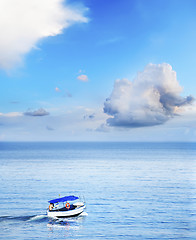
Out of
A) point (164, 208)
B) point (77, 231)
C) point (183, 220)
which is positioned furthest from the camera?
point (164, 208)

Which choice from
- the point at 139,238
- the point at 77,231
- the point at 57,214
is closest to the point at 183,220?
the point at 139,238

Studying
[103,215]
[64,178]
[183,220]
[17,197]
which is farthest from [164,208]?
[64,178]

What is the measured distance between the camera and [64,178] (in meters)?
100

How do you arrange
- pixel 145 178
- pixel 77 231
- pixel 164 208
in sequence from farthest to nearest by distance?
1. pixel 145 178
2. pixel 164 208
3. pixel 77 231

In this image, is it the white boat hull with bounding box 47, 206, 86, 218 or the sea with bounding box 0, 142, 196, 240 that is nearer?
the sea with bounding box 0, 142, 196, 240

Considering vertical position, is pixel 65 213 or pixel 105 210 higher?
pixel 65 213

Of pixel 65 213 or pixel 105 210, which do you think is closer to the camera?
pixel 65 213

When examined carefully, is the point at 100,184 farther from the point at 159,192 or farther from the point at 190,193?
the point at 190,193

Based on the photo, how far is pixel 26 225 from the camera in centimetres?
5041

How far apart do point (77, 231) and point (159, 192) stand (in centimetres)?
3417

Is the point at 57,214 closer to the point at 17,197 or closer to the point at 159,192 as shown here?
the point at 17,197

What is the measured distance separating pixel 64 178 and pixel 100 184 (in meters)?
18.6

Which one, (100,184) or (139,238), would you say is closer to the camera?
(139,238)

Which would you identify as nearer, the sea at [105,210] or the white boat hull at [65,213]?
the sea at [105,210]
